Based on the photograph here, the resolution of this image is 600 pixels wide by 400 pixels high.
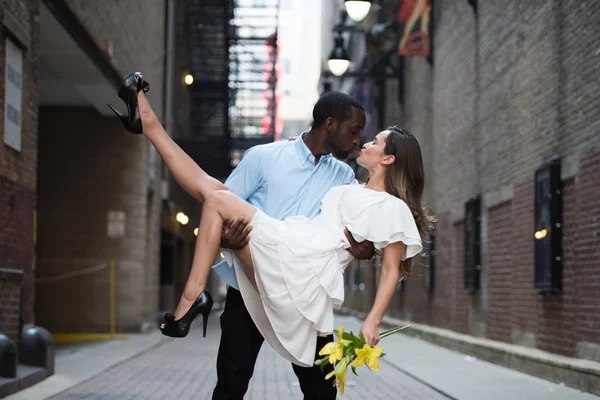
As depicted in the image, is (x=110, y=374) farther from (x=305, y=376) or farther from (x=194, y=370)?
(x=305, y=376)

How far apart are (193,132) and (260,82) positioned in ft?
12.5

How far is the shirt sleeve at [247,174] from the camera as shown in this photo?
493 cm

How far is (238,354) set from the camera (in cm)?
481

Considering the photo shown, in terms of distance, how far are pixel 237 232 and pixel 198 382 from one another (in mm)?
6844

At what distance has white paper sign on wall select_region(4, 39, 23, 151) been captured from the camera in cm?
1048

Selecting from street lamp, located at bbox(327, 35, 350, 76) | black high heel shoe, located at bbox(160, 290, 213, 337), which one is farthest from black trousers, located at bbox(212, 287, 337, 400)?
street lamp, located at bbox(327, 35, 350, 76)

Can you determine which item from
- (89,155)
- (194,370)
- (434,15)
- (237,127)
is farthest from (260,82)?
(194,370)

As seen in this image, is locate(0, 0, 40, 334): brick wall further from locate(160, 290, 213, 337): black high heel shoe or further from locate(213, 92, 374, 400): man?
locate(160, 290, 213, 337): black high heel shoe

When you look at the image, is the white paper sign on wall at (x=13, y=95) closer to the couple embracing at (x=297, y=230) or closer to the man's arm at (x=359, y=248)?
the couple embracing at (x=297, y=230)

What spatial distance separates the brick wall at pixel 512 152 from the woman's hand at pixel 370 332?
Answer: 1543 mm

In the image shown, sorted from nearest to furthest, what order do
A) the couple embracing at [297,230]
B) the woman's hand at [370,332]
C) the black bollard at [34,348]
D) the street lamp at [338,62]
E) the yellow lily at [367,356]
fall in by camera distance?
the yellow lily at [367,356] → the woman's hand at [370,332] → the couple embracing at [297,230] → the black bollard at [34,348] → the street lamp at [338,62]

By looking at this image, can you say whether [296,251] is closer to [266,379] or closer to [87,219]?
[266,379]

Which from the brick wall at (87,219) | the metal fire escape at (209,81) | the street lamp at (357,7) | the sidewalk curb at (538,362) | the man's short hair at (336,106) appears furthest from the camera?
the metal fire escape at (209,81)

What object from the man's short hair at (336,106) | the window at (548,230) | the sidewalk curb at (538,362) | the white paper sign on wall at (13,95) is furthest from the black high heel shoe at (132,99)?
the window at (548,230)
